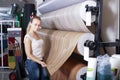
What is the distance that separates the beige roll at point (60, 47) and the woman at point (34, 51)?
0.38 ft

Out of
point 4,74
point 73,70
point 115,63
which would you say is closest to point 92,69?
point 115,63

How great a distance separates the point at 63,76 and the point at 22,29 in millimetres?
3011

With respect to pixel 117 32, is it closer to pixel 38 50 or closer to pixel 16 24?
pixel 38 50

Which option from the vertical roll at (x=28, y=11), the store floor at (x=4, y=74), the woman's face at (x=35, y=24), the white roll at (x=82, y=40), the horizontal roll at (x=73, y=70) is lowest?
the store floor at (x=4, y=74)

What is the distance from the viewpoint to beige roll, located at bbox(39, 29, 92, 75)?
193 centimetres

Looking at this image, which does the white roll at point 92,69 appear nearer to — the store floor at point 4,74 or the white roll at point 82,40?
the white roll at point 82,40

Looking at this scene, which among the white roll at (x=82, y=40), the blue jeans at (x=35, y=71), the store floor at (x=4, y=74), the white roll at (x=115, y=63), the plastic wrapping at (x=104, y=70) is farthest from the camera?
the store floor at (x=4, y=74)

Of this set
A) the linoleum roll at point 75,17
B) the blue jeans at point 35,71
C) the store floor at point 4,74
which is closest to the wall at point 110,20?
the linoleum roll at point 75,17

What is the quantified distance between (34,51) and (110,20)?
947mm

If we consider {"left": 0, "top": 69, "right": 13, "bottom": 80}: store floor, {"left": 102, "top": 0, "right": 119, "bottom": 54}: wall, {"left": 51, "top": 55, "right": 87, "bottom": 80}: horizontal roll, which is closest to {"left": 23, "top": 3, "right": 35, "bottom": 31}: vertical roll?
{"left": 0, "top": 69, "right": 13, "bottom": 80}: store floor

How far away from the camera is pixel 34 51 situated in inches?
96.9

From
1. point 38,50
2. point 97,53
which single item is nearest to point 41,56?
point 38,50

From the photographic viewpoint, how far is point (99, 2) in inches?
66.5

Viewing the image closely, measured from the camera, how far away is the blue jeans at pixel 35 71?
247 centimetres
